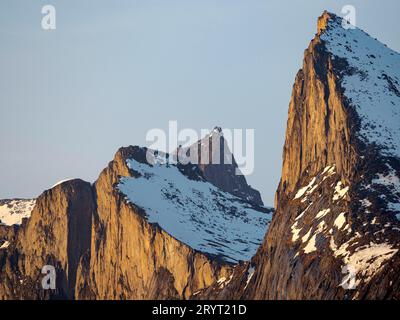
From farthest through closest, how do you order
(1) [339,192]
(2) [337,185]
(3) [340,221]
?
(2) [337,185] < (1) [339,192] < (3) [340,221]

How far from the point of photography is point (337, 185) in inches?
6604

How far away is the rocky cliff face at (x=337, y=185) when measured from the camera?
14812cm

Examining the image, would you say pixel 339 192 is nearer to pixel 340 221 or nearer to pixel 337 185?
pixel 337 185

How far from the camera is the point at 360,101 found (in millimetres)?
179000

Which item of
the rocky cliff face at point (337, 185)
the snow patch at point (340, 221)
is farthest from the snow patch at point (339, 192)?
the snow patch at point (340, 221)

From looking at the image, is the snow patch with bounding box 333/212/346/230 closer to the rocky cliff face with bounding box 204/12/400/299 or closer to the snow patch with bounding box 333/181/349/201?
the rocky cliff face with bounding box 204/12/400/299

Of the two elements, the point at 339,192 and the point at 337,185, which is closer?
the point at 339,192

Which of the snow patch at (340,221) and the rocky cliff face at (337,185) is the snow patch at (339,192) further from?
the snow patch at (340,221)

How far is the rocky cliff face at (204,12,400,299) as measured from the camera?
486 ft

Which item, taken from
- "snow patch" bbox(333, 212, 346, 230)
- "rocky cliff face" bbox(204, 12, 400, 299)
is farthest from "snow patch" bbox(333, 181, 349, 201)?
"snow patch" bbox(333, 212, 346, 230)

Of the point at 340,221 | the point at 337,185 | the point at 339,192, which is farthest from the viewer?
the point at 337,185

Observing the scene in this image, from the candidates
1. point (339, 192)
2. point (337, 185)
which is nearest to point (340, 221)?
point (339, 192)

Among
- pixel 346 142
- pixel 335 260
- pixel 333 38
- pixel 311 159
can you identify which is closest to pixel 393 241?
pixel 335 260
